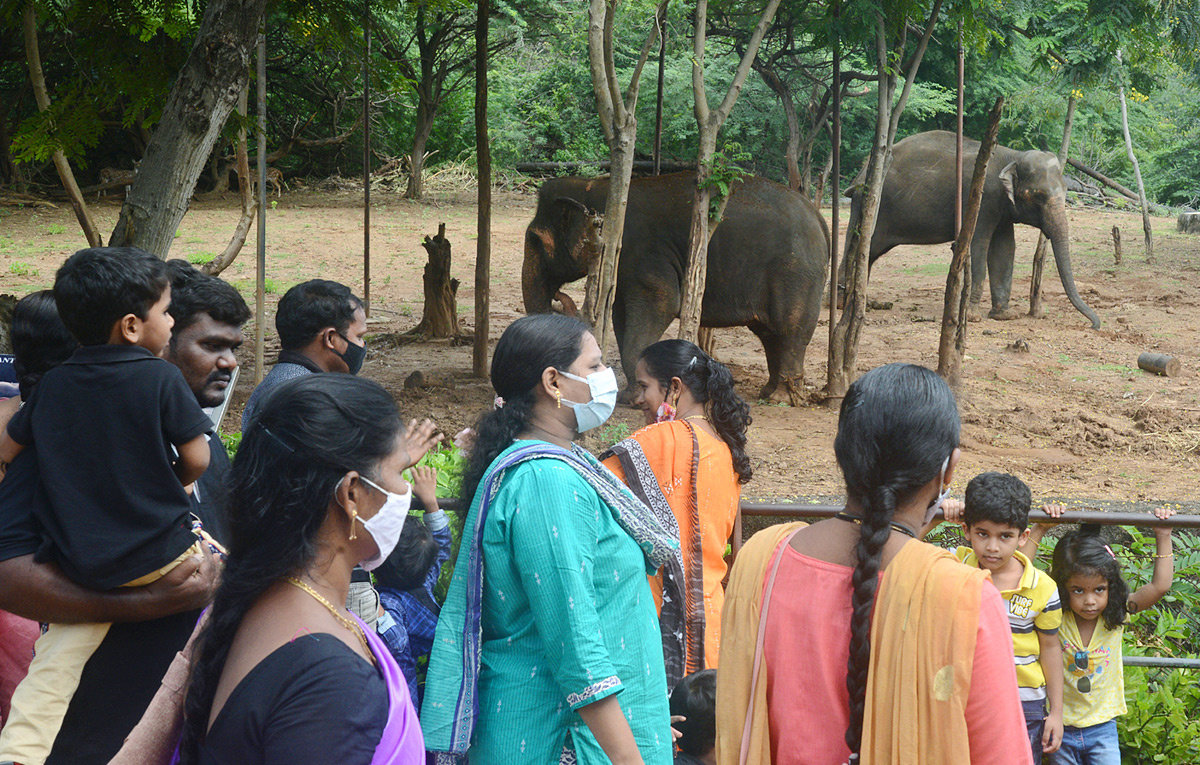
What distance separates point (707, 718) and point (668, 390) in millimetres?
1158

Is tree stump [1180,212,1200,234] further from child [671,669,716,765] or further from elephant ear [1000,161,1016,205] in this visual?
child [671,669,716,765]

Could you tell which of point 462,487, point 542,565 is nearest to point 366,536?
point 542,565

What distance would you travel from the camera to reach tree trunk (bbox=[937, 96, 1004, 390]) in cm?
811

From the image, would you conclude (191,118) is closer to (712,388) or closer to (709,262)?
(712,388)

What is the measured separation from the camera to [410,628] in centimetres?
276

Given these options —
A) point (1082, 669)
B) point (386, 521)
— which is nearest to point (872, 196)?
point (1082, 669)

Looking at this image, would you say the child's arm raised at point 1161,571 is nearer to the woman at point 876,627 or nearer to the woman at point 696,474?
the woman at point 696,474

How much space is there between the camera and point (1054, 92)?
15203 mm

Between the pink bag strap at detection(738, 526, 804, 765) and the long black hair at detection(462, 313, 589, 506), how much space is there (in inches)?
31.9

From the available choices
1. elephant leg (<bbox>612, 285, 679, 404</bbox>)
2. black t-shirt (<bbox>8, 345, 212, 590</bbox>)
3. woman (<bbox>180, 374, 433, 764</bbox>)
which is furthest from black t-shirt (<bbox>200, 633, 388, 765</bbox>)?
elephant leg (<bbox>612, 285, 679, 404</bbox>)

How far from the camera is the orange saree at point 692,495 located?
3.34m

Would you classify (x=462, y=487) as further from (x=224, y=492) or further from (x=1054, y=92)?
(x=1054, y=92)

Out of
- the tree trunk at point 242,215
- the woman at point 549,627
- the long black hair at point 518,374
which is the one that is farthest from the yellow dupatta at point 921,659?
the tree trunk at point 242,215

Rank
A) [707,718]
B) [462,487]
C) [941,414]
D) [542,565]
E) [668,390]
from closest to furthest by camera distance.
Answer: [941,414]
[542,565]
[462,487]
[707,718]
[668,390]
